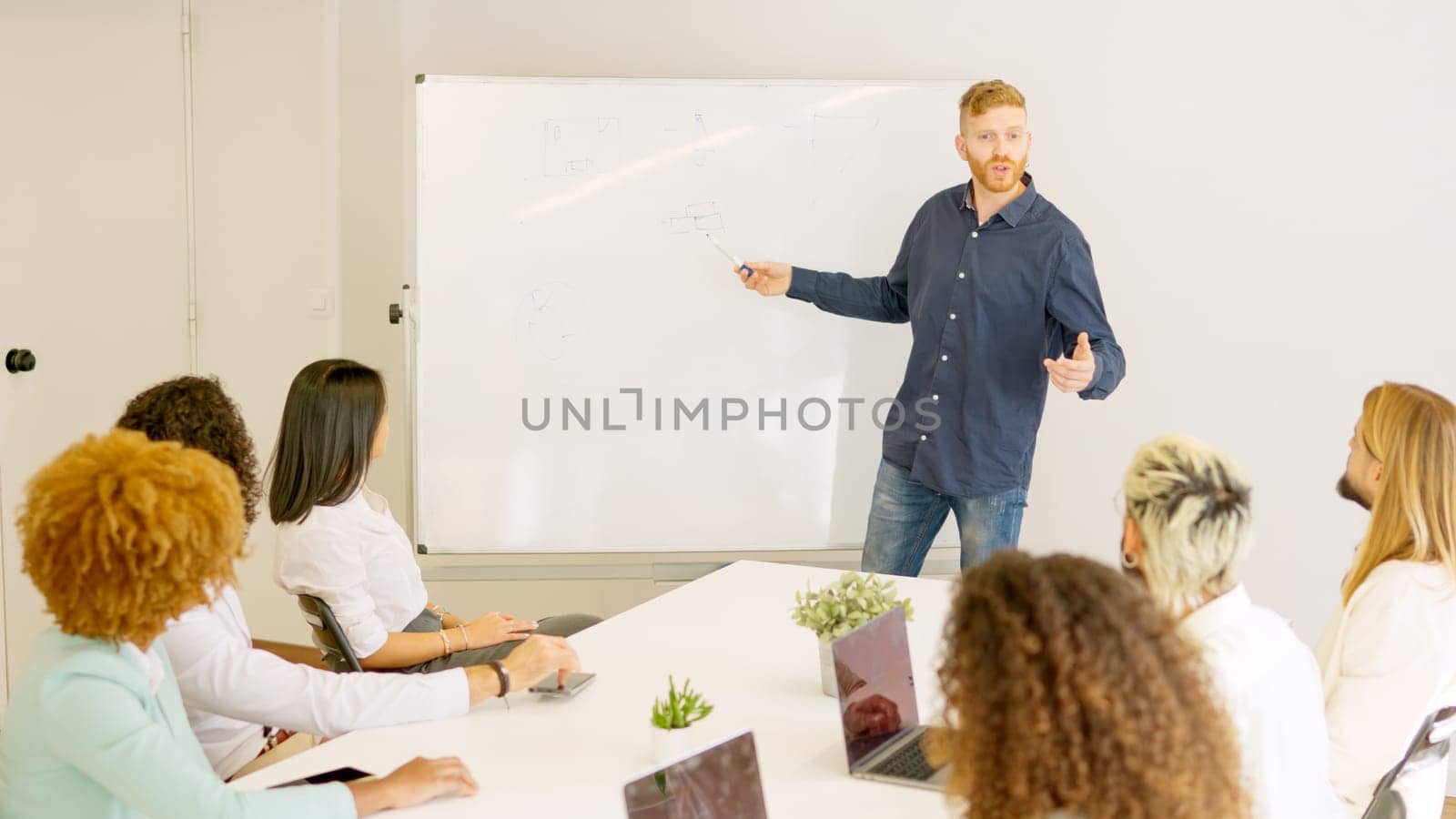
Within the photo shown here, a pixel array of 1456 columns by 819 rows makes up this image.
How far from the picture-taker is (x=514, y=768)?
66.9 inches

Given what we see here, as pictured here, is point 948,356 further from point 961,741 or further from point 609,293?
point 961,741

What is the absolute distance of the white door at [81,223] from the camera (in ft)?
13.4

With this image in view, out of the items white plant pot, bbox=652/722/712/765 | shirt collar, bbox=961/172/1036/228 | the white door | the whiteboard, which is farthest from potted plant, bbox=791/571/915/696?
the white door

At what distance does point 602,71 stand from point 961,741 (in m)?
3.18

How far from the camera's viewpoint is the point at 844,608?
1961mm

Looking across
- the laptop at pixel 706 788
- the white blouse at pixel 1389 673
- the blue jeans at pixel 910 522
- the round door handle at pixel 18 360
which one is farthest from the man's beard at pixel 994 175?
the round door handle at pixel 18 360

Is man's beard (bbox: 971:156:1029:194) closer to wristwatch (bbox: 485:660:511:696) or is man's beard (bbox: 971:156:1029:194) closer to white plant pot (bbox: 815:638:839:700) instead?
white plant pot (bbox: 815:638:839:700)

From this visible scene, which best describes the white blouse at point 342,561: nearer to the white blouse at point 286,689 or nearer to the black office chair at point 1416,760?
the white blouse at point 286,689

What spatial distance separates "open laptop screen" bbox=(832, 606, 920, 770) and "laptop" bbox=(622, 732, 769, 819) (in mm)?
265

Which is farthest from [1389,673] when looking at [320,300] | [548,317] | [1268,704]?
[320,300]

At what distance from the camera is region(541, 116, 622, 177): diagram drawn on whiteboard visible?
362 centimetres

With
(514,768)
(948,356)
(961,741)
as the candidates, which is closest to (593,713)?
(514,768)

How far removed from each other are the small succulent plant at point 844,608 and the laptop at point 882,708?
0.24 ft

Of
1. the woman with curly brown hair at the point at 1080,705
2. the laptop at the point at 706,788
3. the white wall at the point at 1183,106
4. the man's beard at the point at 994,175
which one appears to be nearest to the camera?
the woman with curly brown hair at the point at 1080,705
